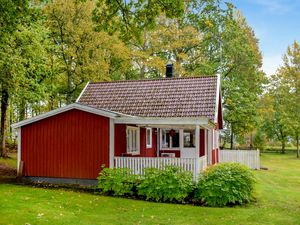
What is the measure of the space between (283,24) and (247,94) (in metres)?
15.4

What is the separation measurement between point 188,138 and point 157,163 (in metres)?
6.80

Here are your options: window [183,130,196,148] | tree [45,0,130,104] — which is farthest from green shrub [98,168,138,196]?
tree [45,0,130,104]

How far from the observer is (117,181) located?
1337cm

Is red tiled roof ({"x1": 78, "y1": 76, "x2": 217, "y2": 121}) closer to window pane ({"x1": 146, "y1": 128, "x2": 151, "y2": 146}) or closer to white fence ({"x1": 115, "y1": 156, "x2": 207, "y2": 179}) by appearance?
window pane ({"x1": 146, "y1": 128, "x2": 151, "y2": 146})

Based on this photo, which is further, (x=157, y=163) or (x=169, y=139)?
(x=169, y=139)

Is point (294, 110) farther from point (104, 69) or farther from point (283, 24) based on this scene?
point (283, 24)

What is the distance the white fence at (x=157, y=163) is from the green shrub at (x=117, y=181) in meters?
0.35

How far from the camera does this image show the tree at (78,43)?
79.7 feet

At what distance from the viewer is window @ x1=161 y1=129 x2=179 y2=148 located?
2005 centimetres

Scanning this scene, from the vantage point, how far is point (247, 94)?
98.8 ft

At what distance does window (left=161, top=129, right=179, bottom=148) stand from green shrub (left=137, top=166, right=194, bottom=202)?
6.72 metres

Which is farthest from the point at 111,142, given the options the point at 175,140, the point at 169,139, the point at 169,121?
the point at 169,139

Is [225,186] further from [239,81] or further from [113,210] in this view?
[239,81]

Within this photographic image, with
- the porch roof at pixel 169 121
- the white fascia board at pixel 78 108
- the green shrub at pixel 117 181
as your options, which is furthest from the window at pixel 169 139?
the green shrub at pixel 117 181
